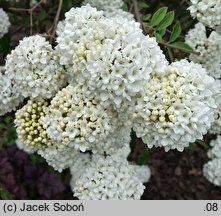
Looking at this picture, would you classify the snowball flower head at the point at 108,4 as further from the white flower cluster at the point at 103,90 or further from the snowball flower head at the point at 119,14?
the white flower cluster at the point at 103,90

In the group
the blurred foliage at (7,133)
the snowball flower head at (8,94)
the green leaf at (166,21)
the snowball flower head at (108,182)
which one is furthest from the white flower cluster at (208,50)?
the blurred foliage at (7,133)

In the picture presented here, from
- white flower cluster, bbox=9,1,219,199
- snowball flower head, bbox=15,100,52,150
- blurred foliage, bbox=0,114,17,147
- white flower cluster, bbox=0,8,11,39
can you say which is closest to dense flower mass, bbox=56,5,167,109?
white flower cluster, bbox=9,1,219,199

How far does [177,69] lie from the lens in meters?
2.24

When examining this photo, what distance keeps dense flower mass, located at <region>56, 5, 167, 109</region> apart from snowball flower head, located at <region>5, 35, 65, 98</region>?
18cm

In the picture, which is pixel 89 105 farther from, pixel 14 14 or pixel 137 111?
pixel 14 14

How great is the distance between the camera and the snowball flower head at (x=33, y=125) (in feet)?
8.09

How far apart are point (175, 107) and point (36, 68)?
0.76 metres

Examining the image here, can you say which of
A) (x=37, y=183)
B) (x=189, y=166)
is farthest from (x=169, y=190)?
(x=37, y=183)

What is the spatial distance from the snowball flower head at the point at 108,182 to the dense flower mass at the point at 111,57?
0.60 metres

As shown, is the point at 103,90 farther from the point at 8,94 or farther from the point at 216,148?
the point at 216,148

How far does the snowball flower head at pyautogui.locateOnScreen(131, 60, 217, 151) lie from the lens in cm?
214

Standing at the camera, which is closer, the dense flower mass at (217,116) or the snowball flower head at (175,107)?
the snowball flower head at (175,107)

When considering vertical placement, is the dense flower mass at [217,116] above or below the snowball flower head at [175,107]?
below

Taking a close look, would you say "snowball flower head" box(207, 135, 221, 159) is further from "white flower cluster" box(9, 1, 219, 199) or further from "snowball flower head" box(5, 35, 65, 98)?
"snowball flower head" box(5, 35, 65, 98)
